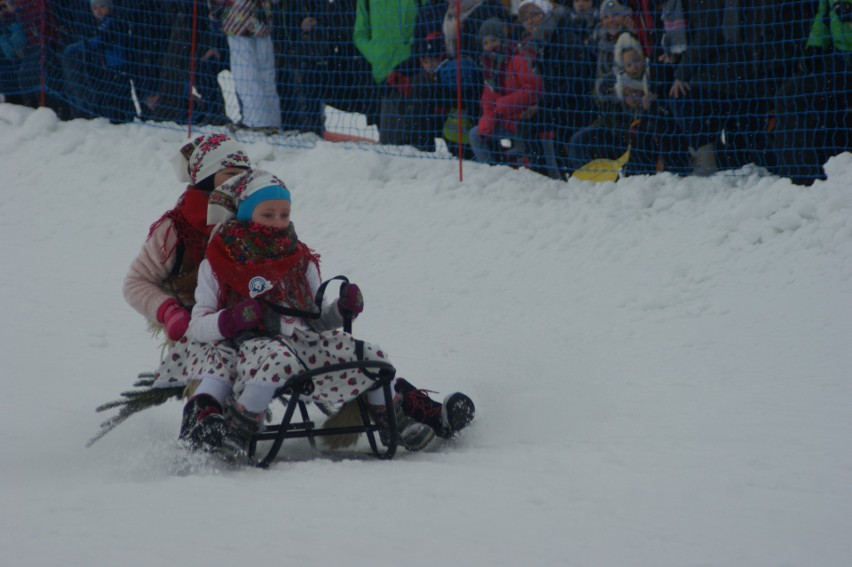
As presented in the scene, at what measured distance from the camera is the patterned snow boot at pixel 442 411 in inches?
173

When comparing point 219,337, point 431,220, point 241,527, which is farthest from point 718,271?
point 241,527

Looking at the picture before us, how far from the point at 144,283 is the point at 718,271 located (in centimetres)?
352

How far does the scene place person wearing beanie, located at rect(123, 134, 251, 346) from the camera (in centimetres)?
450

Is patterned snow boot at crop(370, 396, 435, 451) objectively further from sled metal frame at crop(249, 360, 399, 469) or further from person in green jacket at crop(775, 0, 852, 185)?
person in green jacket at crop(775, 0, 852, 185)

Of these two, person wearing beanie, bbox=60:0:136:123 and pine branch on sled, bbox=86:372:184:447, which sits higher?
person wearing beanie, bbox=60:0:136:123


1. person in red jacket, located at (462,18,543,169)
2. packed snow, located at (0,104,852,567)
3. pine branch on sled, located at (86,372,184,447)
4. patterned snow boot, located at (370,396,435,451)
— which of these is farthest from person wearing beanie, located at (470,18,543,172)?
pine branch on sled, located at (86,372,184,447)

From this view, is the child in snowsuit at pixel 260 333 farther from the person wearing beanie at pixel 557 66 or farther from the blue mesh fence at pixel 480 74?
the person wearing beanie at pixel 557 66

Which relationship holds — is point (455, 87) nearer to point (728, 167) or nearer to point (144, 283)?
point (728, 167)

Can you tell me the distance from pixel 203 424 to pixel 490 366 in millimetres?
2124

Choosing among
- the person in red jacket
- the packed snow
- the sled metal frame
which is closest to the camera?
the packed snow

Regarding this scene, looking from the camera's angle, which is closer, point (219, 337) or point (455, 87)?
point (219, 337)

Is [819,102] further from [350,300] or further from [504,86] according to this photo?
[350,300]

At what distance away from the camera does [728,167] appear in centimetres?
742

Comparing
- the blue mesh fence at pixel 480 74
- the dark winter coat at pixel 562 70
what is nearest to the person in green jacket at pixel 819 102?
the blue mesh fence at pixel 480 74
